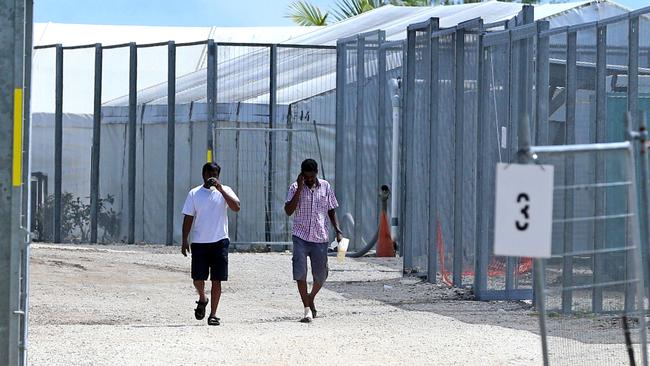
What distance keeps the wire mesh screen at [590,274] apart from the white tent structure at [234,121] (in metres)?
11.7

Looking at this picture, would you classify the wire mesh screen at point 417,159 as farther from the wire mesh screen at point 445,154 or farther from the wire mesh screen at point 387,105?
the wire mesh screen at point 387,105

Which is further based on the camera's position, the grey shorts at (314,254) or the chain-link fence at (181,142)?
the chain-link fence at (181,142)

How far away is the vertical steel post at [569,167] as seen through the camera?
9.44 metres

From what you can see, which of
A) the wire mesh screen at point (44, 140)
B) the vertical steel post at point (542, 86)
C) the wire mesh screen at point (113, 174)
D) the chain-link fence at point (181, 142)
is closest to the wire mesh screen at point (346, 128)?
the chain-link fence at point (181, 142)

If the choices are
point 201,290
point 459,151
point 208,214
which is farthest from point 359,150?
point 201,290

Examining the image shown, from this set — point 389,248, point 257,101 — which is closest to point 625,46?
point 389,248

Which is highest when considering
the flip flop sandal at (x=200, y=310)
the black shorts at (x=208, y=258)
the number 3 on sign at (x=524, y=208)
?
the number 3 on sign at (x=524, y=208)

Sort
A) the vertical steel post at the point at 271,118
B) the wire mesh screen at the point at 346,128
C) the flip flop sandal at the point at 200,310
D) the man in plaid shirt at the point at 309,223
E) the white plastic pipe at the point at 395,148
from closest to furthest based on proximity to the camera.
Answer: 1. the flip flop sandal at the point at 200,310
2. the man in plaid shirt at the point at 309,223
3. the white plastic pipe at the point at 395,148
4. the wire mesh screen at the point at 346,128
5. the vertical steel post at the point at 271,118

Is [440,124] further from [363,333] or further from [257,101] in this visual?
[257,101]

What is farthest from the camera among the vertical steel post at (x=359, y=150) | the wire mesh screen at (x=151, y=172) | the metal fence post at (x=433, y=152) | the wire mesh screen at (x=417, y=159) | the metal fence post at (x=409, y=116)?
the wire mesh screen at (x=151, y=172)

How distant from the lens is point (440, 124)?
18.7 meters

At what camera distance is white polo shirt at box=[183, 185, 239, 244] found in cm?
1417

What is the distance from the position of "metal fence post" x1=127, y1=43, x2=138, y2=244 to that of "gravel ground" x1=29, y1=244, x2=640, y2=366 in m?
4.68

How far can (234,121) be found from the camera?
1017 inches
